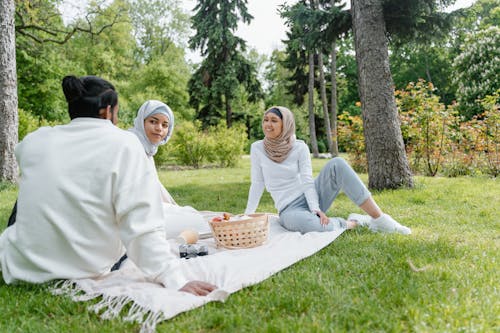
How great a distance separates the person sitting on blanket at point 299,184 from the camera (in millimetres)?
3953

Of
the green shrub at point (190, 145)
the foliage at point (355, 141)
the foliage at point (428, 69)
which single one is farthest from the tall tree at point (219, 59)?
the foliage at point (428, 69)

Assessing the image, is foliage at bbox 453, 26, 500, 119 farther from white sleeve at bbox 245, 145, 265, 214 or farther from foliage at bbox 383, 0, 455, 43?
white sleeve at bbox 245, 145, 265, 214

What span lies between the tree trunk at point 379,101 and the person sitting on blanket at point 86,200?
5224 mm

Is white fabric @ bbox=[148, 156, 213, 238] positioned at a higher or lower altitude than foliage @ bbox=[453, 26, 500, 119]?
lower

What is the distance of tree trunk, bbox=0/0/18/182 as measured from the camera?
26.2 feet

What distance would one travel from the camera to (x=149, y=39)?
32.9 m

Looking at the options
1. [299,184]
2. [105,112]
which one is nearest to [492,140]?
[299,184]

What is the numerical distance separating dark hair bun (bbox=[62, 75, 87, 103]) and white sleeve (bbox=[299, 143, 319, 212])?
95.7 inches

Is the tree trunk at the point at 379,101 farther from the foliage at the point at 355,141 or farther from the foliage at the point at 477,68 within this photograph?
the foliage at the point at 477,68

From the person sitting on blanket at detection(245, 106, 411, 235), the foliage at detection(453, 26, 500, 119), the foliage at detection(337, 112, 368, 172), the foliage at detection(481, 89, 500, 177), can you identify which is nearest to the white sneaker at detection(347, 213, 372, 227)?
the person sitting on blanket at detection(245, 106, 411, 235)

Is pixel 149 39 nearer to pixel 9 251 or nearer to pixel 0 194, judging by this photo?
pixel 0 194

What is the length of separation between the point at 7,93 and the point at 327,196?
7120mm

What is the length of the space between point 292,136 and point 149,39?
31577 mm

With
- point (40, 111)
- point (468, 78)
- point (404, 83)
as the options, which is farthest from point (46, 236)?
point (404, 83)
